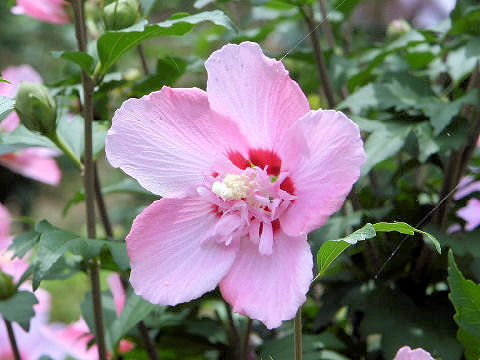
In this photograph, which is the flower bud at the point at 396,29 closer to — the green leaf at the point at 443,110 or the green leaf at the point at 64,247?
the green leaf at the point at 443,110

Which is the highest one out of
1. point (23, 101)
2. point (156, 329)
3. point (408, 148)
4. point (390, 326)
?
point (23, 101)

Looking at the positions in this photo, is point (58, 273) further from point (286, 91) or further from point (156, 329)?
point (286, 91)

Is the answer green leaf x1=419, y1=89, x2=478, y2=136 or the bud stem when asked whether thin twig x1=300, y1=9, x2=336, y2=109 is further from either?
the bud stem

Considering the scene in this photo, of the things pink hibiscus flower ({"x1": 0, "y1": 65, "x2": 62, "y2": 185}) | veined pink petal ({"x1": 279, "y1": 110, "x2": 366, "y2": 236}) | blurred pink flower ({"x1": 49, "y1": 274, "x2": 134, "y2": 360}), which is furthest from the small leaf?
pink hibiscus flower ({"x1": 0, "y1": 65, "x2": 62, "y2": 185})

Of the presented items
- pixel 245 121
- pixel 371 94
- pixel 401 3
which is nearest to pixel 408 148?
pixel 371 94

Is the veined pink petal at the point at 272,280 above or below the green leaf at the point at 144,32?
below

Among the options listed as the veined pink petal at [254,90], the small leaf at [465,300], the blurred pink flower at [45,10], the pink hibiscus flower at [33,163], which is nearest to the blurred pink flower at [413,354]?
the small leaf at [465,300]
